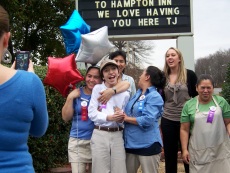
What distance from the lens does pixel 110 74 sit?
3.88 m

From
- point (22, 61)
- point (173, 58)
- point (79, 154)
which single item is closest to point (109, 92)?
point (79, 154)

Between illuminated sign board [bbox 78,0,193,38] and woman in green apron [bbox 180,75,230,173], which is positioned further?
illuminated sign board [bbox 78,0,193,38]

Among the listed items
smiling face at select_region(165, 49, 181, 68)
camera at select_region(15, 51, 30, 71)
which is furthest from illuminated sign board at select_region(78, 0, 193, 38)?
camera at select_region(15, 51, 30, 71)

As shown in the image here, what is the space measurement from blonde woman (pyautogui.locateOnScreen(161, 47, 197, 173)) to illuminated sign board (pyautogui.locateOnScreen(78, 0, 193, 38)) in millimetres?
4079

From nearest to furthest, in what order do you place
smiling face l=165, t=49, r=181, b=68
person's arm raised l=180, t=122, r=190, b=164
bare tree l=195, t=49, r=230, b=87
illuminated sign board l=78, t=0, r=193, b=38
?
1. person's arm raised l=180, t=122, r=190, b=164
2. smiling face l=165, t=49, r=181, b=68
3. illuminated sign board l=78, t=0, r=193, b=38
4. bare tree l=195, t=49, r=230, b=87

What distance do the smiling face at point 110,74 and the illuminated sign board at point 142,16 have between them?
4828 millimetres

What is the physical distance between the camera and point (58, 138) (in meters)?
6.24

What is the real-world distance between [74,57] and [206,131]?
1.54m

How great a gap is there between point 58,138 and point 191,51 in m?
3.95

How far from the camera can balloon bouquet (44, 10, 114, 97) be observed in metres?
Result: 4.03

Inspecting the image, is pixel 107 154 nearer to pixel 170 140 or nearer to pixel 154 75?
pixel 154 75

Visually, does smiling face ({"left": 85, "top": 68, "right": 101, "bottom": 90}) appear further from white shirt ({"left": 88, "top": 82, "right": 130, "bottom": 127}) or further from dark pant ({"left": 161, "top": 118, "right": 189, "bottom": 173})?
dark pant ({"left": 161, "top": 118, "right": 189, "bottom": 173})

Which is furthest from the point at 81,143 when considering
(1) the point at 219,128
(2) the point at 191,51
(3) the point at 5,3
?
(3) the point at 5,3

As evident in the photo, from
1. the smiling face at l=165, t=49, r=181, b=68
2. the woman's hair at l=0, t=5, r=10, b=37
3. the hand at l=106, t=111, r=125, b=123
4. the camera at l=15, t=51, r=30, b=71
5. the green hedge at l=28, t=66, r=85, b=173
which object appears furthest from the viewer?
the green hedge at l=28, t=66, r=85, b=173
